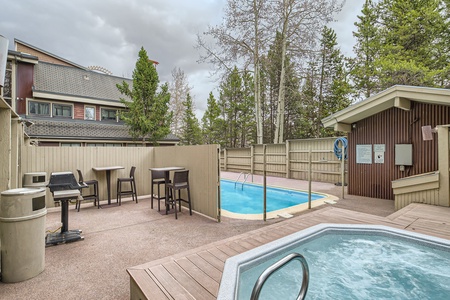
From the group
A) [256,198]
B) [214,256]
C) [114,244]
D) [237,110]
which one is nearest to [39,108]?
[114,244]

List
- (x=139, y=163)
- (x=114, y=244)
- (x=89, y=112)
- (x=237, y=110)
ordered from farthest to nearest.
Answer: (x=237, y=110), (x=89, y=112), (x=139, y=163), (x=114, y=244)

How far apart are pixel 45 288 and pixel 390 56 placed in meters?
16.6

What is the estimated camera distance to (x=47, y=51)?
549 inches

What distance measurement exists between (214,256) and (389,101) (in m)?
6.01

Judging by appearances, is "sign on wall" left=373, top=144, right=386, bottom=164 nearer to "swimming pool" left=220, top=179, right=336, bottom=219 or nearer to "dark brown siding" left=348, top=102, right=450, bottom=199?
"dark brown siding" left=348, top=102, right=450, bottom=199

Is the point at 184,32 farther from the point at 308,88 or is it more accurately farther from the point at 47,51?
the point at 308,88

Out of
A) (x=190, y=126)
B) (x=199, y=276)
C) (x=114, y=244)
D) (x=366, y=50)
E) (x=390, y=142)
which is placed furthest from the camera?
(x=190, y=126)

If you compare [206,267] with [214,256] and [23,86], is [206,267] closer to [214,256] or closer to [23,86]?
[214,256]

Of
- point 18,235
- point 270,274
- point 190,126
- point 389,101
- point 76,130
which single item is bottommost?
point 18,235

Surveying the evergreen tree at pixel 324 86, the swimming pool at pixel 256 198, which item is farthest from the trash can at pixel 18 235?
the evergreen tree at pixel 324 86

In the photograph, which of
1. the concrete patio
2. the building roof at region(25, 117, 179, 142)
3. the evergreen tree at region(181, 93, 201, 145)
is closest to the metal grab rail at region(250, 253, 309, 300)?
the concrete patio

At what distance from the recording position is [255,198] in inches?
347

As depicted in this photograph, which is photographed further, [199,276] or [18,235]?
[18,235]

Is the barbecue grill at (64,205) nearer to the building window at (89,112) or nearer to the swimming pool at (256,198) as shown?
the swimming pool at (256,198)
